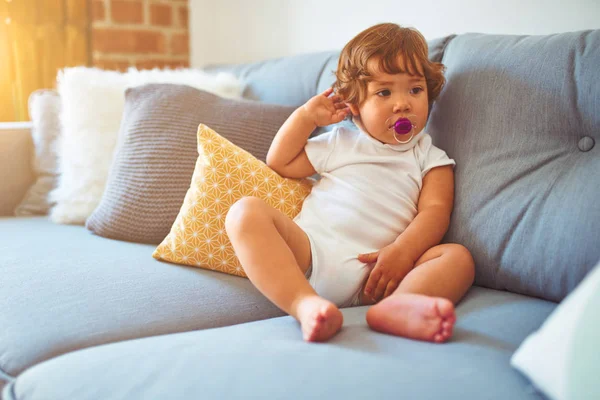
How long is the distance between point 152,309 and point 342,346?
379 mm

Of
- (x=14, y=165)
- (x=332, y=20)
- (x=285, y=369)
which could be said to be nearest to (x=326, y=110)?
A: (x=285, y=369)

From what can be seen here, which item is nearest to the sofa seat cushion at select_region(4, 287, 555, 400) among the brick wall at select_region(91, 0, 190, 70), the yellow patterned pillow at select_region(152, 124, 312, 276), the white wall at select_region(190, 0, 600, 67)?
the yellow patterned pillow at select_region(152, 124, 312, 276)

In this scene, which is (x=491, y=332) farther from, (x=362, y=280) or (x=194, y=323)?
(x=194, y=323)

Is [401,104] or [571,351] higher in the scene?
[401,104]

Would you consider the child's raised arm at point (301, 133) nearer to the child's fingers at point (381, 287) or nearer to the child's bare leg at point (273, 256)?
the child's bare leg at point (273, 256)

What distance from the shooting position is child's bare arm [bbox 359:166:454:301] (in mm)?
1089

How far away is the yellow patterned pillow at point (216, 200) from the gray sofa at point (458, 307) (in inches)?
1.5

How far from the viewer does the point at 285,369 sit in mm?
763

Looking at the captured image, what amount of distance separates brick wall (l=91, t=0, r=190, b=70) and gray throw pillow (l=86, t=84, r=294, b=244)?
3.48 feet

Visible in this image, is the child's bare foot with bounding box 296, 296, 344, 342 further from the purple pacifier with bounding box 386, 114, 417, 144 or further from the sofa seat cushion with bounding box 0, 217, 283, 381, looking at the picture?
the purple pacifier with bounding box 386, 114, 417, 144

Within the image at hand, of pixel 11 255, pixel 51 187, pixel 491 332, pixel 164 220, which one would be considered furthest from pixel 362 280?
pixel 51 187

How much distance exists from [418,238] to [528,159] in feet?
0.82

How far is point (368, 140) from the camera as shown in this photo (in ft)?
4.10

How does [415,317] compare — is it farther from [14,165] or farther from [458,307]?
[14,165]
